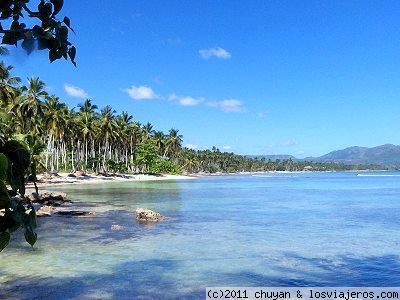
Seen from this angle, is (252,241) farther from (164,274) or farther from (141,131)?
(141,131)

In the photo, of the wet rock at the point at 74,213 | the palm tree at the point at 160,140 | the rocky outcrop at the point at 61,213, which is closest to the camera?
the rocky outcrop at the point at 61,213

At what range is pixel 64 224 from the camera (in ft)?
76.4

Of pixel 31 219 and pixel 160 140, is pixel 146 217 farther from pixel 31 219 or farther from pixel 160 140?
pixel 160 140

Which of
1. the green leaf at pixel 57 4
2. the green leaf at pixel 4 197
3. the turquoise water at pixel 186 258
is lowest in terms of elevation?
the turquoise water at pixel 186 258

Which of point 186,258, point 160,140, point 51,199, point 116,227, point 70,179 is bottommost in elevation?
point 186,258

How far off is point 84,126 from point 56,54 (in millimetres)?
84593

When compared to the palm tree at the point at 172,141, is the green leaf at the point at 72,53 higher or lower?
lower

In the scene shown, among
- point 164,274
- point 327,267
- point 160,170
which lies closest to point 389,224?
point 327,267

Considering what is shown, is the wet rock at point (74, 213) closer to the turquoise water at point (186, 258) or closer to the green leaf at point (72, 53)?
the turquoise water at point (186, 258)

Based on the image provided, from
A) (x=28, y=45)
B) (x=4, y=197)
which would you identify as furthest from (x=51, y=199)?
(x=28, y=45)

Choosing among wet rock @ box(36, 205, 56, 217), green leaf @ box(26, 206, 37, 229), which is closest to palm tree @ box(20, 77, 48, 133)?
wet rock @ box(36, 205, 56, 217)

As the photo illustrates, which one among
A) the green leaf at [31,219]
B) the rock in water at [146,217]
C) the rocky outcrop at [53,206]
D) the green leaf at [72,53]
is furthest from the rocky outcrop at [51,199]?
the green leaf at [72,53]

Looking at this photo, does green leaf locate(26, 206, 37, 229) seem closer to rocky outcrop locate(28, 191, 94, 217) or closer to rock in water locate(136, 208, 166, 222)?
rocky outcrop locate(28, 191, 94, 217)

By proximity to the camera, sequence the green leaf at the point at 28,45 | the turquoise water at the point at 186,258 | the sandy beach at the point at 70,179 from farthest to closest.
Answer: the sandy beach at the point at 70,179, the turquoise water at the point at 186,258, the green leaf at the point at 28,45
